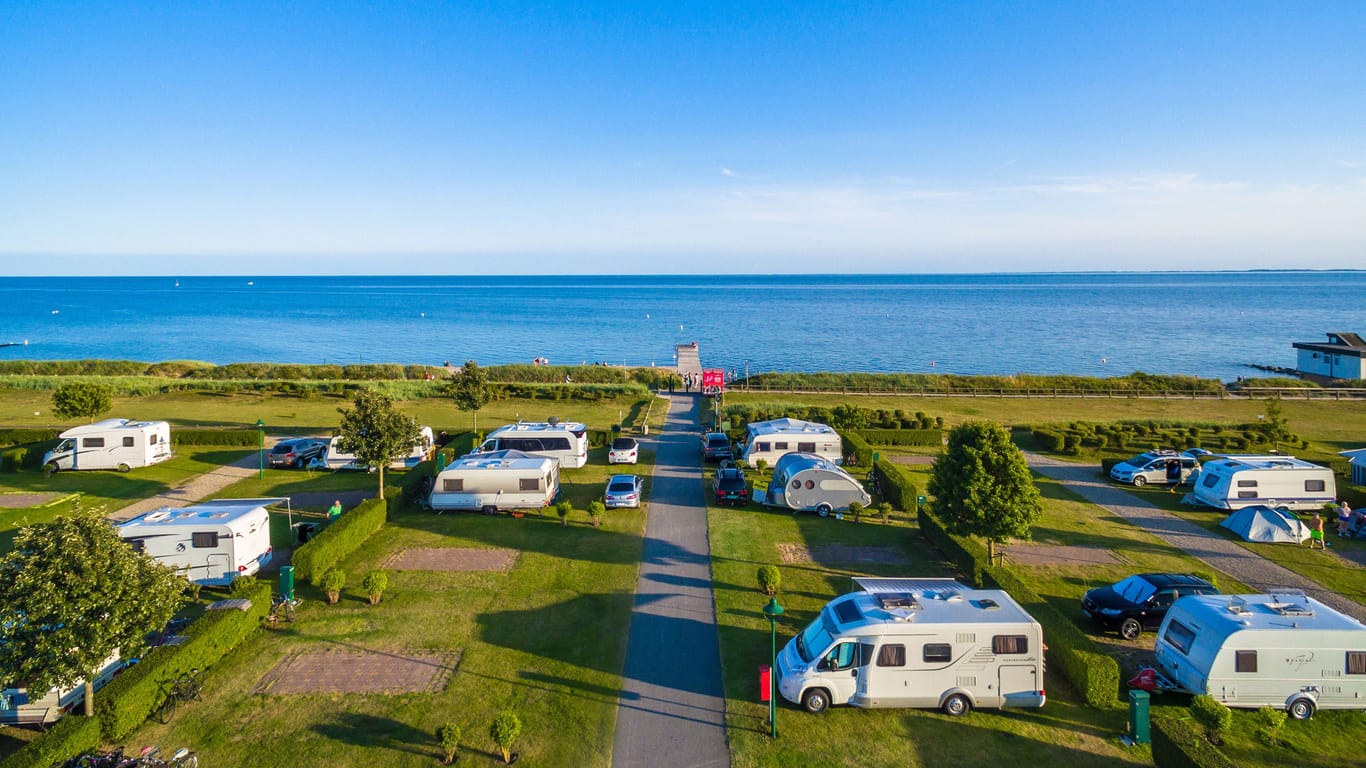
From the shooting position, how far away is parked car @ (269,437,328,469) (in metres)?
31.3

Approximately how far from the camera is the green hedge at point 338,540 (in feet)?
61.2

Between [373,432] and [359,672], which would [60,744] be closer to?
[359,672]

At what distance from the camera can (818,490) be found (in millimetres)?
25234

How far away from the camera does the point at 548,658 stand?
15234mm

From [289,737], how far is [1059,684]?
1383cm

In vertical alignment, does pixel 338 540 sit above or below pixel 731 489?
above

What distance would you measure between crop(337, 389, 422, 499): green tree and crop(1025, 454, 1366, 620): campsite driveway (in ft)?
81.2

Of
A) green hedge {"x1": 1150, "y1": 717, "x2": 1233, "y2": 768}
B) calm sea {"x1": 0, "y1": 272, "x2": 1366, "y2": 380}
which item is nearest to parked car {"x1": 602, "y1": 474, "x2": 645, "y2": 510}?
green hedge {"x1": 1150, "y1": 717, "x2": 1233, "y2": 768}

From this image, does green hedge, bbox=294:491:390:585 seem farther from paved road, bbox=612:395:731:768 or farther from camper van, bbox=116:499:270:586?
paved road, bbox=612:395:731:768

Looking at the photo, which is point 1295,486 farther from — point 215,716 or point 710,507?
point 215,716

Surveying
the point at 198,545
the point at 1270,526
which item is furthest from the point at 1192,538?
the point at 198,545

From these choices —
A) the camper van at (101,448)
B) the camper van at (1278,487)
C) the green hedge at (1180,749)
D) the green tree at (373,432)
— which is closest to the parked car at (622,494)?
the green tree at (373,432)

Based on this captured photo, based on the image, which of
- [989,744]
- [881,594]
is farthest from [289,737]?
[989,744]

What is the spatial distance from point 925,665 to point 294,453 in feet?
90.7
